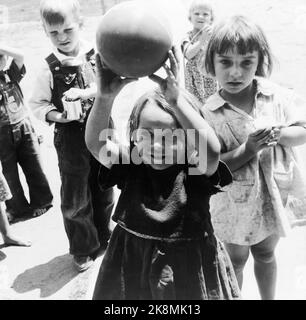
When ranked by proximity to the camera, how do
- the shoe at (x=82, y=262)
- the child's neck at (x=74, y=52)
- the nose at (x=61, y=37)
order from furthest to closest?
the shoe at (x=82, y=262) → the child's neck at (x=74, y=52) → the nose at (x=61, y=37)

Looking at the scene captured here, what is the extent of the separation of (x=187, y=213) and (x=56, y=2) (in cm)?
180

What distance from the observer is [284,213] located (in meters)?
2.36

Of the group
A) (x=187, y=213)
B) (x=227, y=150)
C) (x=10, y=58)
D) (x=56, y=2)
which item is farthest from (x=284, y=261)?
(x=10, y=58)

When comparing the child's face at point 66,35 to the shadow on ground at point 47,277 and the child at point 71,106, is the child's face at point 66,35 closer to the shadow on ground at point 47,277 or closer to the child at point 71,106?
the child at point 71,106

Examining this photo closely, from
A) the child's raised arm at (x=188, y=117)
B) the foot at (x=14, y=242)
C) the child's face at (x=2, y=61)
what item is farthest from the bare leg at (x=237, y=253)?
the child's face at (x=2, y=61)

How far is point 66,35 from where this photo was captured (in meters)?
3.12

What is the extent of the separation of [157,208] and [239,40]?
0.93m

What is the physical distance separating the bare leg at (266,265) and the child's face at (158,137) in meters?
0.84

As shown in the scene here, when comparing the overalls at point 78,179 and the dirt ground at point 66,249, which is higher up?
the overalls at point 78,179

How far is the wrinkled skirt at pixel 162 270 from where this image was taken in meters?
1.99

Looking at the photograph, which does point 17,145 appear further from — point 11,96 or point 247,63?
point 247,63

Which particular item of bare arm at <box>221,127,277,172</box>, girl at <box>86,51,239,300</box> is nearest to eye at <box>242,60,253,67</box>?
bare arm at <box>221,127,277,172</box>

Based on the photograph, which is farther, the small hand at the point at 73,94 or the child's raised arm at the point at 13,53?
the child's raised arm at the point at 13,53

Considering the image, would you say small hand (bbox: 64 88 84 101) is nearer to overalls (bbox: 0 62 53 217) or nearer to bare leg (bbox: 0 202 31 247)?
overalls (bbox: 0 62 53 217)
